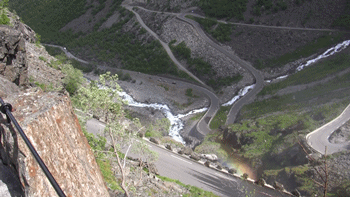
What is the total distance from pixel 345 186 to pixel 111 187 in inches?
757

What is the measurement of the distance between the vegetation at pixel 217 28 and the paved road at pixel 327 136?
34.2 metres

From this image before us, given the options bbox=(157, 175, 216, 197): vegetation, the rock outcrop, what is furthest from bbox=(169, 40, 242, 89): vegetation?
the rock outcrop

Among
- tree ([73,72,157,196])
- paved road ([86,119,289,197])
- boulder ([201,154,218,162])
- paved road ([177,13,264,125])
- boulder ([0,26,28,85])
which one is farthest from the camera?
paved road ([177,13,264,125])

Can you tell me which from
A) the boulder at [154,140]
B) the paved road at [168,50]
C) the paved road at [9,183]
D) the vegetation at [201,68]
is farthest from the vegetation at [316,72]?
the paved road at [9,183]

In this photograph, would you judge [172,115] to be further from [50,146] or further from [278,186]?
[50,146]

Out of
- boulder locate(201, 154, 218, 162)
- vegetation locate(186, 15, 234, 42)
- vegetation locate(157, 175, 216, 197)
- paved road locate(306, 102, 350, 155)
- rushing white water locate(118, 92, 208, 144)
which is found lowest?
rushing white water locate(118, 92, 208, 144)

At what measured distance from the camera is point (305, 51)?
2324 inches

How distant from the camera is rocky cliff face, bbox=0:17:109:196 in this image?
22.1ft

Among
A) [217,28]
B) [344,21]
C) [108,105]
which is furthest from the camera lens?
[217,28]

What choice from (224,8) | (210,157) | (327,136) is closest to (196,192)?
(210,157)

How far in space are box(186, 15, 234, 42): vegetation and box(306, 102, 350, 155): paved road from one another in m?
34.2

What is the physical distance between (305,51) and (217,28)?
19427 millimetres

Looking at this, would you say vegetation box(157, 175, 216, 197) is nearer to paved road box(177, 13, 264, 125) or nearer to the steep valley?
the steep valley

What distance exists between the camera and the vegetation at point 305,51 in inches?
2295
